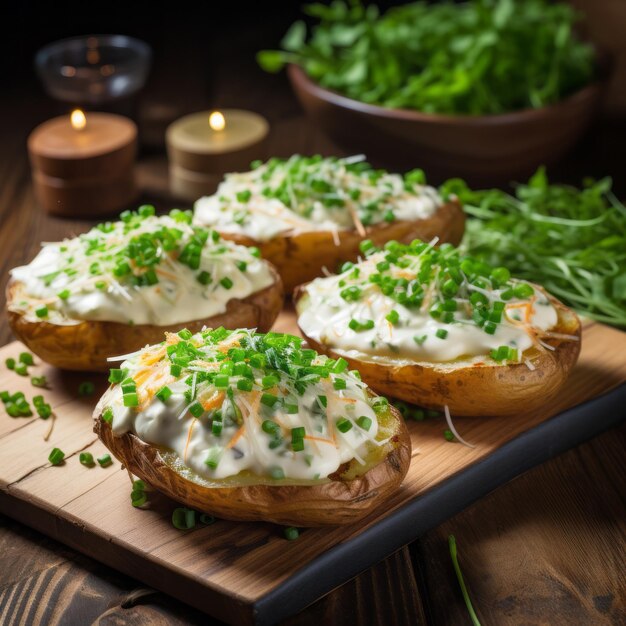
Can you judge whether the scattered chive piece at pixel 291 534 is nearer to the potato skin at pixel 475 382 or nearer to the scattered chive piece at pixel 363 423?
the scattered chive piece at pixel 363 423

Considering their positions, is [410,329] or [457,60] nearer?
[410,329]

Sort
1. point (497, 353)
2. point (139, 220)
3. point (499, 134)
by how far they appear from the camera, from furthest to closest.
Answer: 1. point (499, 134)
2. point (139, 220)
3. point (497, 353)

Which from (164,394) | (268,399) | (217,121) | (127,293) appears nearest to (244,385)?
(268,399)

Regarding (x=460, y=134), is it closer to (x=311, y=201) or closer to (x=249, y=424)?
(x=311, y=201)

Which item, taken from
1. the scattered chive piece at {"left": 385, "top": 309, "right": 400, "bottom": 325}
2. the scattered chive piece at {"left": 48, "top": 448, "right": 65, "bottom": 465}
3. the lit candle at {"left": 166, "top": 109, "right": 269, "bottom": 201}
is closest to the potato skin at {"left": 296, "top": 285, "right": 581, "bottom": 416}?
the scattered chive piece at {"left": 385, "top": 309, "right": 400, "bottom": 325}

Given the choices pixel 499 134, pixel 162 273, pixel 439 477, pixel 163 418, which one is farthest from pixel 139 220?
pixel 499 134

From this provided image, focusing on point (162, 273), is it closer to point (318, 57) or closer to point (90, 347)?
point (90, 347)
